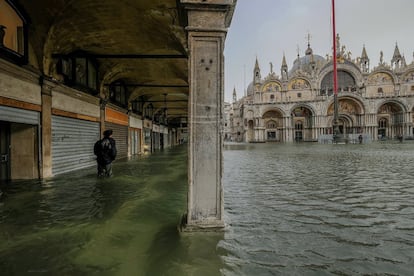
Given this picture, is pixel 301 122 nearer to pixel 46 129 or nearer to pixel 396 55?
pixel 396 55

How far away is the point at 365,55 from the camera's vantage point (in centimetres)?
5847

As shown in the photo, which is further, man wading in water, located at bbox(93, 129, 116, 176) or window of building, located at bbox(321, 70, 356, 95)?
window of building, located at bbox(321, 70, 356, 95)

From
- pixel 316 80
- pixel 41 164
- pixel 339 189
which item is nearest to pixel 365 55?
pixel 316 80

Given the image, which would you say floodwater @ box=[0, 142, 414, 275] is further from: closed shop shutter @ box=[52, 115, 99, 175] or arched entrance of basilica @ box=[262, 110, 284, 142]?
arched entrance of basilica @ box=[262, 110, 284, 142]

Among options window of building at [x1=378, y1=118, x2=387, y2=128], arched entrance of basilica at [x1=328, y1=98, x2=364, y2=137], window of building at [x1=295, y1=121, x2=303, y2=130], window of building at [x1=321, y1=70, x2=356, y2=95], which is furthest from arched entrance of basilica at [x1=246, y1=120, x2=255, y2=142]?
window of building at [x1=378, y1=118, x2=387, y2=128]

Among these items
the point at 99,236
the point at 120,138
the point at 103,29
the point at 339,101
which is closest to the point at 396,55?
the point at 339,101

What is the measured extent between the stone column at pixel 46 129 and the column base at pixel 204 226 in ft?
21.9

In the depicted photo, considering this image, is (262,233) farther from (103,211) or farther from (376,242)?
(103,211)

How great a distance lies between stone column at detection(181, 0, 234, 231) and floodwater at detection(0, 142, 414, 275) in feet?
1.36

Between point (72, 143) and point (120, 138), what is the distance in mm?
5285

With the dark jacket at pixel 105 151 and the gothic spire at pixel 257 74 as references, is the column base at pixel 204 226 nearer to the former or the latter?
the dark jacket at pixel 105 151

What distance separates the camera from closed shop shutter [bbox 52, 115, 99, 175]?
8.41 m

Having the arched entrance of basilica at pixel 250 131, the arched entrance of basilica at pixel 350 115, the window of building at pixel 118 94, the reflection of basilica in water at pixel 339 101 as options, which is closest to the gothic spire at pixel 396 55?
the reflection of basilica in water at pixel 339 101

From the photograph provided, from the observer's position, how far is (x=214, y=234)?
10.8 feet
